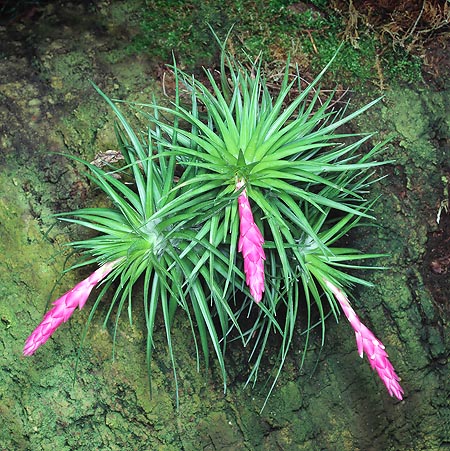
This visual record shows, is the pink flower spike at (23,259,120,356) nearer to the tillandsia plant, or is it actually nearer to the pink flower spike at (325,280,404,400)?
the tillandsia plant

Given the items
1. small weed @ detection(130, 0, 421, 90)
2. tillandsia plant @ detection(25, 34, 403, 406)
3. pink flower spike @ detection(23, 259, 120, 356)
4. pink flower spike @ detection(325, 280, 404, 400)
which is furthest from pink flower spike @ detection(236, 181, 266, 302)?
small weed @ detection(130, 0, 421, 90)

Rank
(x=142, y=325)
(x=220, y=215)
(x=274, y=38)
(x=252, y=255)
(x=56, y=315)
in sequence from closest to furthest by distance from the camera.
A: (x=252, y=255), (x=56, y=315), (x=220, y=215), (x=142, y=325), (x=274, y=38)

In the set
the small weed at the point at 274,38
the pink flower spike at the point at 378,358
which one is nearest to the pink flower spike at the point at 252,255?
the pink flower spike at the point at 378,358

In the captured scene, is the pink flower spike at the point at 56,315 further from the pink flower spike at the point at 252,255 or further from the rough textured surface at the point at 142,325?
the pink flower spike at the point at 252,255

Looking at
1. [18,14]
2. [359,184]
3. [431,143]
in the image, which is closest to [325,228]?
[359,184]

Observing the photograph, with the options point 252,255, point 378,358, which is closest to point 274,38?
point 252,255

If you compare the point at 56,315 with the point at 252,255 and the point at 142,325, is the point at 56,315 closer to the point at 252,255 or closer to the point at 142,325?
the point at 142,325

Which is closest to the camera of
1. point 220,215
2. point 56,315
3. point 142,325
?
point 56,315
